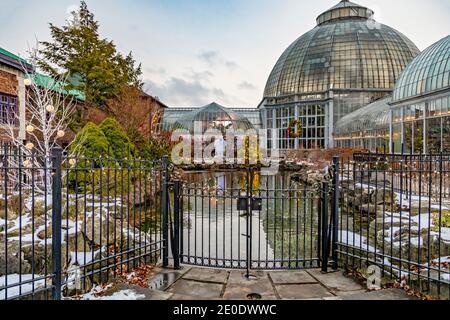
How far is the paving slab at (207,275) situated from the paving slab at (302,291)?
103 cm

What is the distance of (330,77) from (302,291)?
169 ft

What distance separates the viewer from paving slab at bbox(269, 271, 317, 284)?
532cm

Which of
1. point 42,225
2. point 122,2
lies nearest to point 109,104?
point 122,2

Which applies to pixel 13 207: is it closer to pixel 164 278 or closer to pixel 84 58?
pixel 164 278

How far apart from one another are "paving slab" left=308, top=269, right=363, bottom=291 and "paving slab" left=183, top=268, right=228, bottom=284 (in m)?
1.67

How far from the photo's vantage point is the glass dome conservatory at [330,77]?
48.8 m

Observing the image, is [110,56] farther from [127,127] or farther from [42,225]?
[42,225]

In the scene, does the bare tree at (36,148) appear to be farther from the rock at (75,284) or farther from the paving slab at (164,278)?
the paving slab at (164,278)

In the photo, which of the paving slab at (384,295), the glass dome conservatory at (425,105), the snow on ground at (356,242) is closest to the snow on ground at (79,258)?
the paving slab at (384,295)

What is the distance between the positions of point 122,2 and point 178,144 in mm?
21218

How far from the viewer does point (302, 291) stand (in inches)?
195

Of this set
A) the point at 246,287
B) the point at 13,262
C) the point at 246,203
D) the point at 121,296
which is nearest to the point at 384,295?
the point at 246,287

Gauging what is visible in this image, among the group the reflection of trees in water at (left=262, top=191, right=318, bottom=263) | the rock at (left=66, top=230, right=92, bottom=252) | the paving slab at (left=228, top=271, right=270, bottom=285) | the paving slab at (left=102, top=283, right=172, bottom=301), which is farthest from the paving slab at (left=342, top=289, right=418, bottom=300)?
the rock at (left=66, top=230, right=92, bottom=252)

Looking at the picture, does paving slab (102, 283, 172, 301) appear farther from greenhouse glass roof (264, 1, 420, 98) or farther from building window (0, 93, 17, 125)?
greenhouse glass roof (264, 1, 420, 98)
